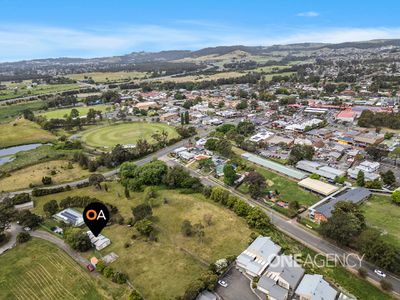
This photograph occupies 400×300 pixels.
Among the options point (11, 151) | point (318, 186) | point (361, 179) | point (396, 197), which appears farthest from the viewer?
point (11, 151)

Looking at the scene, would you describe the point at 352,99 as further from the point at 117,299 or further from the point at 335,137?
the point at 117,299

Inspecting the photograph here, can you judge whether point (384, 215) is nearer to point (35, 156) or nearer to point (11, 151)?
point (35, 156)

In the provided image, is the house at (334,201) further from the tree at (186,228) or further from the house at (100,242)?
the house at (100,242)

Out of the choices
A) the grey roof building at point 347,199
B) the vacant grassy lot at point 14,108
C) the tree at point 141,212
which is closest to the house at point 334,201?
the grey roof building at point 347,199

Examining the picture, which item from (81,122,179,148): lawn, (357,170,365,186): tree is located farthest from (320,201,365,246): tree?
(81,122,179,148): lawn

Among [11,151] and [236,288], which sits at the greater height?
[236,288]

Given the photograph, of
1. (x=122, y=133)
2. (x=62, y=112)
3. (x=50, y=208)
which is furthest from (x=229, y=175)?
(x=62, y=112)

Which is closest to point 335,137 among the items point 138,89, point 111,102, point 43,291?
point 43,291
